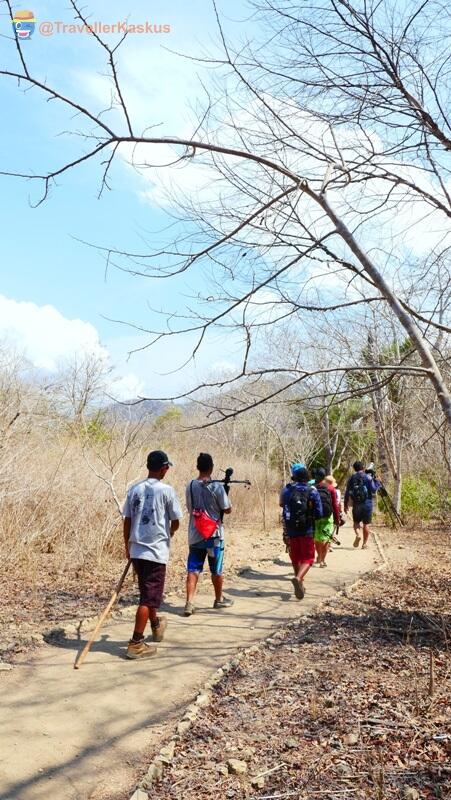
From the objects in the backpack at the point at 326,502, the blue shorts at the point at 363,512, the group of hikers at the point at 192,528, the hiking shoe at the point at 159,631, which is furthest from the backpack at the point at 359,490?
the hiking shoe at the point at 159,631

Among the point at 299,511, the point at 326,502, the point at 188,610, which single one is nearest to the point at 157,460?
the point at 188,610

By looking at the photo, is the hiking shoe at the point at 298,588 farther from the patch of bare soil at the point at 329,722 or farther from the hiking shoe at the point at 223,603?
the patch of bare soil at the point at 329,722

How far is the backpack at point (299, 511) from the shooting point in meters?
7.93

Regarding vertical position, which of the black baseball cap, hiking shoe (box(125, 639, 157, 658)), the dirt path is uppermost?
the black baseball cap

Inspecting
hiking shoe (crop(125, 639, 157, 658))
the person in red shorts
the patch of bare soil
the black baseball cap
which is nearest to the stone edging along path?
the patch of bare soil

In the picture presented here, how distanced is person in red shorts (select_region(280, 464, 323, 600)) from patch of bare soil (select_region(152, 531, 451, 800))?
143cm

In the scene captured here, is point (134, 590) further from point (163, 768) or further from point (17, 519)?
point (163, 768)

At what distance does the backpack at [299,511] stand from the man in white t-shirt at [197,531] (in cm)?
119

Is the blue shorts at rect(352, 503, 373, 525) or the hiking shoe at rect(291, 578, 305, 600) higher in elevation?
the blue shorts at rect(352, 503, 373, 525)

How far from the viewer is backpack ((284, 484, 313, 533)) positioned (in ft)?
26.0

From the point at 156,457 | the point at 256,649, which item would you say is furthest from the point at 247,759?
the point at 156,457

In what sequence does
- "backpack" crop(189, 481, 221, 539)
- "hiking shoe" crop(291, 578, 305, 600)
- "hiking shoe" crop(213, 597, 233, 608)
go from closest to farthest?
"backpack" crop(189, 481, 221, 539) → "hiking shoe" crop(213, 597, 233, 608) → "hiking shoe" crop(291, 578, 305, 600)

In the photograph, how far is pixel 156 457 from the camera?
5.73 metres

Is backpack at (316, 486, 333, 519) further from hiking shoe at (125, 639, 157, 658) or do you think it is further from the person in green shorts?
hiking shoe at (125, 639, 157, 658)
